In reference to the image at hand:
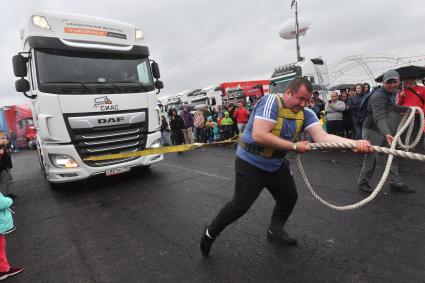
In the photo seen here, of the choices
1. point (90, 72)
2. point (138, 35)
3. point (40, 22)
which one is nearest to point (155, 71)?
point (138, 35)

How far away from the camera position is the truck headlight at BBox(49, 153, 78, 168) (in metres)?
5.49

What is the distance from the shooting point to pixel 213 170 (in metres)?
7.46

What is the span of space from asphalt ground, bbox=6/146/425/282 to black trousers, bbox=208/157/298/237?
0.45 meters

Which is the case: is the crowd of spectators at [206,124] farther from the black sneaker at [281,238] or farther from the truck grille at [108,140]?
the black sneaker at [281,238]

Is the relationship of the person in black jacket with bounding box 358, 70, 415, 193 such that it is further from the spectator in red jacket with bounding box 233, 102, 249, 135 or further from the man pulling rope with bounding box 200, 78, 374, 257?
the spectator in red jacket with bounding box 233, 102, 249, 135

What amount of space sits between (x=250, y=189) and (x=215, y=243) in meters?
0.95

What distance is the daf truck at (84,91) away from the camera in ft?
17.7

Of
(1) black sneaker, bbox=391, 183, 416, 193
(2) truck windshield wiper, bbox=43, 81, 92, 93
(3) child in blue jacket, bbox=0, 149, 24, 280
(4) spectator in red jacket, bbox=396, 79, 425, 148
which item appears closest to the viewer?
(3) child in blue jacket, bbox=0, 149, 24, 280

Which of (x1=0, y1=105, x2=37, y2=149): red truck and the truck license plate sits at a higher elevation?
(x1=0, y1=105, x2=37, y2=149): red truck

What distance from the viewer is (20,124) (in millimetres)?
24125

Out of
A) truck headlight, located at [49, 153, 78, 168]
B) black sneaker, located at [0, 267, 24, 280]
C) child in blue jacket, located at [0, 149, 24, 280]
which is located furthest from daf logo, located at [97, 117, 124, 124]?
black sneaker, located at [0, 267, 24, 280]

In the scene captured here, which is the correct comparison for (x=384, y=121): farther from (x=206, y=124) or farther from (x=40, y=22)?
(x=206, y=124)

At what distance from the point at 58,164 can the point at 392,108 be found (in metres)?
5.76

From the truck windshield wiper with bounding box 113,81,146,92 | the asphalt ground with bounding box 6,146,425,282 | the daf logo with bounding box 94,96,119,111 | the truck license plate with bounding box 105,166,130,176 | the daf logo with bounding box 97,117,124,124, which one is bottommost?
the asphalt ground with bounding box 6,146,425,282
